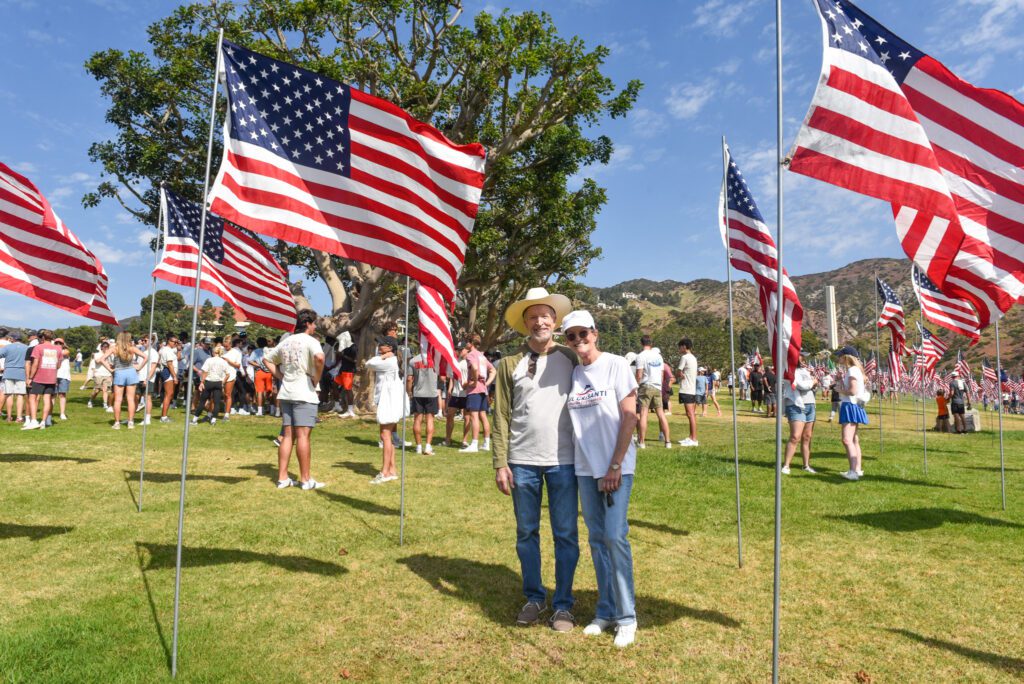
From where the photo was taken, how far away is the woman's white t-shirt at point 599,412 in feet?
13.3

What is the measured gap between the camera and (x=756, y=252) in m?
6.16

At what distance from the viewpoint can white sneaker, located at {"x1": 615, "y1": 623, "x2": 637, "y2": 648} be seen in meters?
4.00

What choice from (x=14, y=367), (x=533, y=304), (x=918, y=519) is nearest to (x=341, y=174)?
(x=533, y=304)

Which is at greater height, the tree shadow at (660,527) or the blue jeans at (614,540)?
the blue jeans at (614,540)

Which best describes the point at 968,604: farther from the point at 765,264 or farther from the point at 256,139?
the point at 256,139

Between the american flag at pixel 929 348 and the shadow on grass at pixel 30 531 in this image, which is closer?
the shadow on grass at pixel 30 531

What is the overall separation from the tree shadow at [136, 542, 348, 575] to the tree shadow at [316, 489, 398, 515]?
1743 millimetres

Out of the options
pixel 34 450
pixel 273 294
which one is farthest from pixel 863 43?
pixel 34 450

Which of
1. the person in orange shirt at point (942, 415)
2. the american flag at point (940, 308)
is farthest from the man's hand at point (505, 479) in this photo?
the person in orange shirt at point (942, 415)

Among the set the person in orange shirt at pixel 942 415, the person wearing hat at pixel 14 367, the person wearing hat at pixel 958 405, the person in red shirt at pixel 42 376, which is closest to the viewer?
the person in red shirt at pixel 42 376

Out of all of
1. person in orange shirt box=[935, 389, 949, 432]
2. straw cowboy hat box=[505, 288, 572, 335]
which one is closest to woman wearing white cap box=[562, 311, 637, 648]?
straw cowboy hat box=[505, 288, 572, 335]

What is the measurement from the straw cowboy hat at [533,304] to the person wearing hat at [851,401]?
6.84 metres

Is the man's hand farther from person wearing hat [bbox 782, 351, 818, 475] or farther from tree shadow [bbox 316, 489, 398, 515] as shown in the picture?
person wearing hat [bbox 782, 351, 818, 475]

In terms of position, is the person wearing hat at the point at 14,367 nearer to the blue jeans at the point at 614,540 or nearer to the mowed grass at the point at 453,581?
the mowed grass at the point at 453,581
